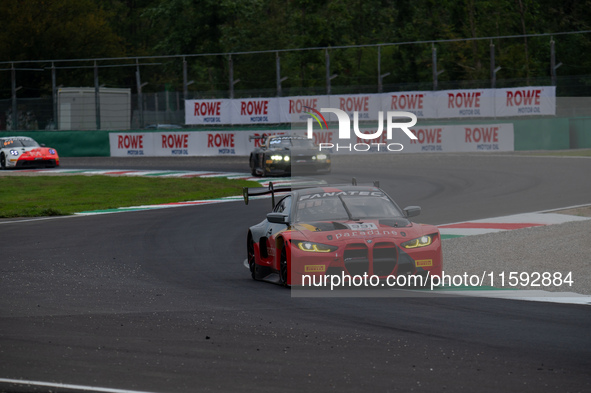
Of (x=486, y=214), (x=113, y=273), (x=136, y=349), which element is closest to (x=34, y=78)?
(x=486, y=214)

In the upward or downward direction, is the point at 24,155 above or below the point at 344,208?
above

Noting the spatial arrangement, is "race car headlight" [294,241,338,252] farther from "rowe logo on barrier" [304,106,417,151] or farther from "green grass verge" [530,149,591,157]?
"rowe logo on barrier" [304,106,417,151]

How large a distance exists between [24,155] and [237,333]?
31.3 m

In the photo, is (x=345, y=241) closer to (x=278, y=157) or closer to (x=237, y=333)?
(x=237, y=333)

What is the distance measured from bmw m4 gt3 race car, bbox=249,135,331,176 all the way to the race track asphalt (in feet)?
48.5

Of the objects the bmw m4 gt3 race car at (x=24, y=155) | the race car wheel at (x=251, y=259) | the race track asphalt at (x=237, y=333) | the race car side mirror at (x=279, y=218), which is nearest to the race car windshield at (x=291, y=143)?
the bmw m4 gt3 race car at (x=24, y=155)

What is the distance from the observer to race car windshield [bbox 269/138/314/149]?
29.4 metres

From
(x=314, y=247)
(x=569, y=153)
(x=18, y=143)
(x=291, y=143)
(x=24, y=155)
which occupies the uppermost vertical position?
(x=18, y=143)

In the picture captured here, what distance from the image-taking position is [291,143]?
2961 centimetres

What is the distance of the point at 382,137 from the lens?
36.8 metres

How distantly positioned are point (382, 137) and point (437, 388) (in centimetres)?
3162

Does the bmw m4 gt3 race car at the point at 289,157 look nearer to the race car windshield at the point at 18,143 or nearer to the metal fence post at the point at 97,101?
the race car windshield at the point at 18,143

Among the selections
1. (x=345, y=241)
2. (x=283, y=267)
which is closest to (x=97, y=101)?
(x=283, y=267)

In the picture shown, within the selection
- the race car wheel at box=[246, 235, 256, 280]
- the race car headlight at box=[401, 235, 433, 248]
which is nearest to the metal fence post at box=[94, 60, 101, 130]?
the race car wheel at box=[246, 235, 256, 280]
